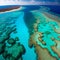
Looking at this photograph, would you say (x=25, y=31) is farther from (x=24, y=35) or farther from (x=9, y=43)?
(x=9, y=43)

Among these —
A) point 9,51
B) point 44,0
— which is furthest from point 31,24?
point 44,0

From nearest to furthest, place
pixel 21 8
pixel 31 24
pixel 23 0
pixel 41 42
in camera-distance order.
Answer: pixel 41 42, pixel 31 24, pixel 21 8, pixel 23 0

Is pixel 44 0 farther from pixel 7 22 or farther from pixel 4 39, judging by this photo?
pixel 4 39

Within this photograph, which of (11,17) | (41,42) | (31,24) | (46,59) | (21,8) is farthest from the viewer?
(21,8)

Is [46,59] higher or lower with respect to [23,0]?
lower
